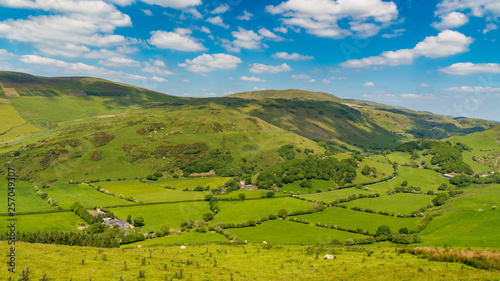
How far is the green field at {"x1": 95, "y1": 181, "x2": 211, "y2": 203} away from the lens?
13646 centimetres

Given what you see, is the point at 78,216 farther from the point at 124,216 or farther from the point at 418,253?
the point at 418,253

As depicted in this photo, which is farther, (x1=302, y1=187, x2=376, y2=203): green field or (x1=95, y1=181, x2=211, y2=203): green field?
(x1=302, y1=187, x2=376, y2=203): green field

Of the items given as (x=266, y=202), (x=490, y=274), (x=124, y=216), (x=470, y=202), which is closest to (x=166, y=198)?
(x=124, y=216)

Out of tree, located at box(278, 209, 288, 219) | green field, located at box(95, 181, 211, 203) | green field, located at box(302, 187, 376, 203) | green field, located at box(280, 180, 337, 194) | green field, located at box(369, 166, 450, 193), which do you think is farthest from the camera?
green field, located at box(369, 166, 450, 193)

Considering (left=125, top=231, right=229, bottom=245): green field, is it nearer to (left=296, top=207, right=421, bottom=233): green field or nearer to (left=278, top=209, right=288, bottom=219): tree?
(left=278, top=209, right=288, bottom=219): tree

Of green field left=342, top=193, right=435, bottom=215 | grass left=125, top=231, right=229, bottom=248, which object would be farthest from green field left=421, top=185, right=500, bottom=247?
grass left=125, top=231, right=229, bottom=248

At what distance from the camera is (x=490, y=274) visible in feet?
102

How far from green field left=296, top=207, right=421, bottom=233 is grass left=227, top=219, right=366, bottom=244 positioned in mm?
8944

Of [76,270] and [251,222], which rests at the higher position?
[76,270]

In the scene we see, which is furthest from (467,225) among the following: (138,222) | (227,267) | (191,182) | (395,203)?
(191,182)

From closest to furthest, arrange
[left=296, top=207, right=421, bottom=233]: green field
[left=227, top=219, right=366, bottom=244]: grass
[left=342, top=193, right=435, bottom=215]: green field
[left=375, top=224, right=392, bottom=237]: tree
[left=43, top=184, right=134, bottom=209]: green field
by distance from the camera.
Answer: [left=227, top=219, right=366, bottom=244]: grass → [left=375, top=224, right=392, bottom=237]: tree → [left=296, top=207, right=421, bottom=233]: green field → [left=342, top=193, right=435, bottom=215]: green field → [left=43, top=184, right=134, bottom=209]: green field

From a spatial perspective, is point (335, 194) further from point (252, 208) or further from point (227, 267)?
point (227, 267)

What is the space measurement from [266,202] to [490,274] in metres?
104

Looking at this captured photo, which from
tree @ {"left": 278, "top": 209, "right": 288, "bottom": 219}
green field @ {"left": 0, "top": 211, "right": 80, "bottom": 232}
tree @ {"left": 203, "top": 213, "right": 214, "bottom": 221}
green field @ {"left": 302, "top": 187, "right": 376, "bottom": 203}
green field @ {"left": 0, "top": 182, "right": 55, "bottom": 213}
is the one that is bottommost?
green field @ {"left": 0, "top": 182, "right": 55, "bottom": 213}
